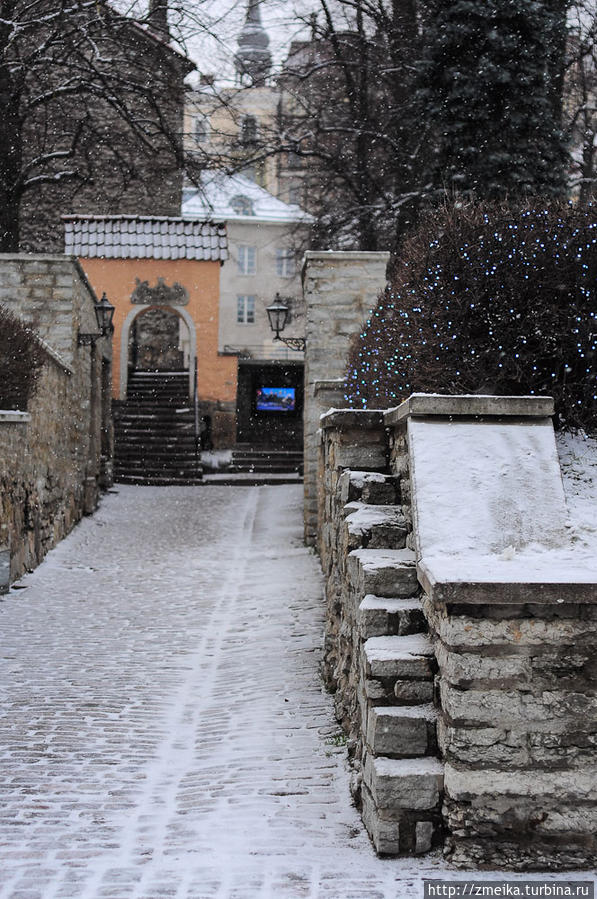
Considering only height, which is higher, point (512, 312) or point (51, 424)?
point (512, 312)

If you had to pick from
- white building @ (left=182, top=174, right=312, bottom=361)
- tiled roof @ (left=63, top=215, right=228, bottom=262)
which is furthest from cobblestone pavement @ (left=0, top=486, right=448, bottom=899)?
white building @ (left=182, top=174, right=312, bottom=361)

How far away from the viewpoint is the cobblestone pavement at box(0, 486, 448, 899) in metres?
3.61

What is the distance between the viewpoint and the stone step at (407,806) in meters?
3.63

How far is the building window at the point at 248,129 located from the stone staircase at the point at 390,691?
46.7 feet

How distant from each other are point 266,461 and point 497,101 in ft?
32.2

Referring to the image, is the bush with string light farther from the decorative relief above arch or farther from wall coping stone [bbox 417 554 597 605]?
the decorative relief above arch

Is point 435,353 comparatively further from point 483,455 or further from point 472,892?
point 472,892

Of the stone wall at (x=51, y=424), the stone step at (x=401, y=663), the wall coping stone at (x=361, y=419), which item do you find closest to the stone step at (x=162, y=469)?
the stone wall at (x=51, y=424)

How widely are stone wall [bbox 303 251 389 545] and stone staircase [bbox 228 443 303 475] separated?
873 centimetres

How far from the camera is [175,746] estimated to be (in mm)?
5270

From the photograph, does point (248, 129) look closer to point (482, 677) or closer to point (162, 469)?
point (162, 469)

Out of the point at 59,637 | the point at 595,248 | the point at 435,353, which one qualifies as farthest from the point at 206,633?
the point at 595,248

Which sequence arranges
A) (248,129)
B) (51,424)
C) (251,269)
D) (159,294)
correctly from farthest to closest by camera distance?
(251,269), (159,294), (248,129), (51,424)

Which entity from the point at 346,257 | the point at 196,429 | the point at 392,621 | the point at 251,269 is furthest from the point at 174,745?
the point at 251,269
